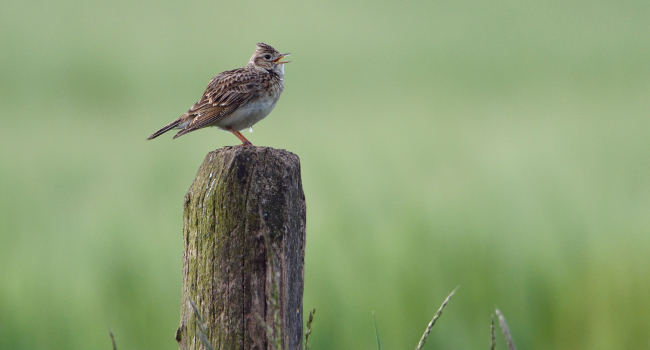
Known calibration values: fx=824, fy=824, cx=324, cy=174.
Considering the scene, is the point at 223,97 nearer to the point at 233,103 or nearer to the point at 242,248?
the point at 233,103

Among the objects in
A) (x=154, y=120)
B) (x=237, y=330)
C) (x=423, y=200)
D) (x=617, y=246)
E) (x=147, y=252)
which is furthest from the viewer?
(x=154, y=120)

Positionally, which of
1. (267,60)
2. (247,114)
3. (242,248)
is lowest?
(242,248)

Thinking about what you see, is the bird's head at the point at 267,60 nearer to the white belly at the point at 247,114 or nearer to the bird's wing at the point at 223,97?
the bird's wing at the point at 223,97

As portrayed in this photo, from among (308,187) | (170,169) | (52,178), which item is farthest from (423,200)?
(52,178)

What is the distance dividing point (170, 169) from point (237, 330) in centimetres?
403

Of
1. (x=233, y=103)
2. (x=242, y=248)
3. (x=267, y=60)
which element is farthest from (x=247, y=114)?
(x=242, y=248)

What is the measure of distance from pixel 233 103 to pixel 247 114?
0.13 meters

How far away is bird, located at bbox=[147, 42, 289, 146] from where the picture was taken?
15.7 feet

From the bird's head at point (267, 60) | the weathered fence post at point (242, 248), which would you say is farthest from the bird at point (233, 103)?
the weathered fence post at point (242, 248)

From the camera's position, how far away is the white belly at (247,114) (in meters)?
4.89

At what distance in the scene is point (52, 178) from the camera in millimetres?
7191

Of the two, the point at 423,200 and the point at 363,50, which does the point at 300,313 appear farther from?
the point at 363,50

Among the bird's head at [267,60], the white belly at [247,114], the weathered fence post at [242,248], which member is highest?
the bird's head at [267,60]

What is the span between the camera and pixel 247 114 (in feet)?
A: 16.2
